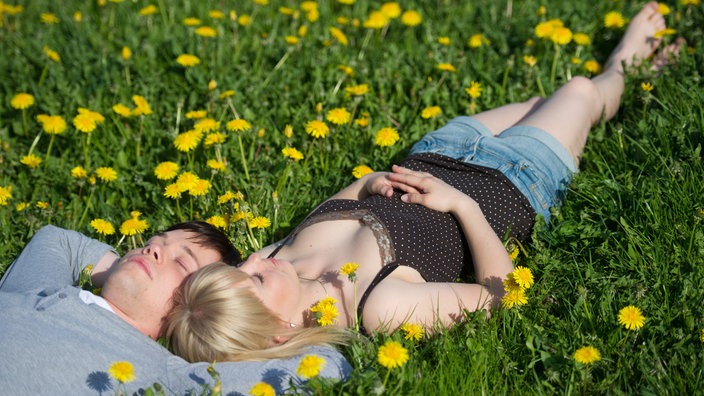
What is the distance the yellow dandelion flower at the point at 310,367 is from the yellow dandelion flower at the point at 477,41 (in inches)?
101

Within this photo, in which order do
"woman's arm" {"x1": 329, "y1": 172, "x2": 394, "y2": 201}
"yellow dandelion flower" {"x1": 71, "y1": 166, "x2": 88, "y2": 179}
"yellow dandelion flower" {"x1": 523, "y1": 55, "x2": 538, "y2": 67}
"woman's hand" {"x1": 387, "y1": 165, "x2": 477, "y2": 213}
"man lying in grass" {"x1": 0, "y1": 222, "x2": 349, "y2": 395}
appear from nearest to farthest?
"man lying in grass" {"x1": 0, "y1": 222, "x2": 349, "y2": 395}, "woman's hand" {"x1": 387, "y1": 165, "x2": 477, "y2": 213}, "woman's arm" {"x1": 329, "y1": 172, "x2": 394, "y2": 201}, "yellow dandelion flower" {"x1": 71, "y1": 166, "x2": 88, "y2": 179}, "yellow dandelion flower" {"x1": 523, "y1": 55, "x2": 538, "y2": 67}

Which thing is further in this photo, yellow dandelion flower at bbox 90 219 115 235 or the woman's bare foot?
the woman's bare foot

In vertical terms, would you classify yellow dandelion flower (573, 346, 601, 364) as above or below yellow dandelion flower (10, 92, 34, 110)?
above

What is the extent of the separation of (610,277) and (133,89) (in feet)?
8.39

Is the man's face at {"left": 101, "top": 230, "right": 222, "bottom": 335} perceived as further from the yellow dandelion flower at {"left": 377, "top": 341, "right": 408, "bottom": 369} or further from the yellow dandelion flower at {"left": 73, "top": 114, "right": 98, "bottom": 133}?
the yellow dandelion flower at {"left": 73, "top": 114, "right": 98, "bottom": 133}

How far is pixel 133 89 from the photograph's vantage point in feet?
14.0

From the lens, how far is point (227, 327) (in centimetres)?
246

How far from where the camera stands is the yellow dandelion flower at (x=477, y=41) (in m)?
4.41

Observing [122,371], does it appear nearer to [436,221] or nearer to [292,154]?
[436,221]

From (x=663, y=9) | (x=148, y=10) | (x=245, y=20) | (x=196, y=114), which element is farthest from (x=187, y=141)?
(x=663, y=9)

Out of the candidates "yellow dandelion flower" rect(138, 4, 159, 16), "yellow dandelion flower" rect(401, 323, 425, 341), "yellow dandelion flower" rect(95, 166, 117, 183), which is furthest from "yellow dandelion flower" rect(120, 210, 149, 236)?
"yellow dandelion flower" rect(138, 4, 159, 16)

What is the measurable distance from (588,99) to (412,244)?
123cm

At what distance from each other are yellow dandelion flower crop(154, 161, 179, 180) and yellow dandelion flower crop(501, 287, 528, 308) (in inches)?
59.4

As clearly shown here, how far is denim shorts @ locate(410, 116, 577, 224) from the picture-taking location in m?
3.25
